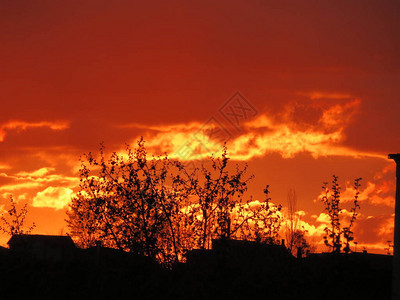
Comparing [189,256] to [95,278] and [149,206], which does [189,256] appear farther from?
[149,206]

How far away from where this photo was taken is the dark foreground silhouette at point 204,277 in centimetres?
1184

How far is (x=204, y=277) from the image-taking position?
12172 mm

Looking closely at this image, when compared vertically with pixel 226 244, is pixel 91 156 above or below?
above

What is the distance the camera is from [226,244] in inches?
540

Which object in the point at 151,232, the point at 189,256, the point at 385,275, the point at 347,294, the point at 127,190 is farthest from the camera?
the point at 127,190

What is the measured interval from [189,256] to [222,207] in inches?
319

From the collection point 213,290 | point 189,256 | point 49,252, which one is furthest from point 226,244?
point 49,252

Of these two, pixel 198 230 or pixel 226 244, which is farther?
pixel 198 230

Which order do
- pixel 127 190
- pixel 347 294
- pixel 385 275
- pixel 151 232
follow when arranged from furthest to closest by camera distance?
pixel 127 190
pixel 151 232
pixel 385 275
pixel 347 294

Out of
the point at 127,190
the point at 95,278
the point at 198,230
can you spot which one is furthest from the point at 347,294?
the point at 127,190

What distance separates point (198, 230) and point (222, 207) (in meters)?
1.37

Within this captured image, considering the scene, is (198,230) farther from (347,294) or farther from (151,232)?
(347,294)

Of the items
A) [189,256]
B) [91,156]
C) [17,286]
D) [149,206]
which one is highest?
[91,156]

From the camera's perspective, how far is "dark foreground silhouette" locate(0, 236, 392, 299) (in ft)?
38.8
